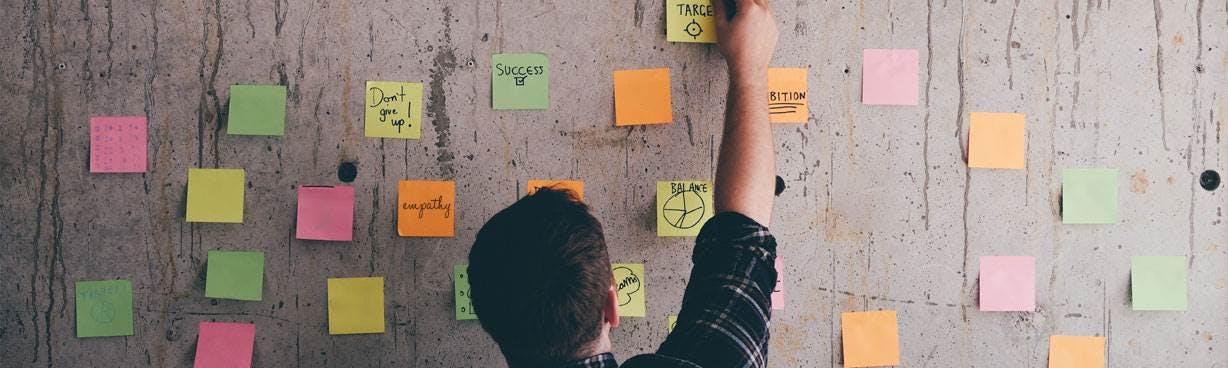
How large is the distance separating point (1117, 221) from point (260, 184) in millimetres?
1467

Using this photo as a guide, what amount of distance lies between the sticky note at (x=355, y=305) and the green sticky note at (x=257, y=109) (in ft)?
0.91

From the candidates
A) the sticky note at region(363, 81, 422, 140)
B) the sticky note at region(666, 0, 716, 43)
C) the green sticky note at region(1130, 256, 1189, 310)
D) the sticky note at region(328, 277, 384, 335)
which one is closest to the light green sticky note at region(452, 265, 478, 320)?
the sticky note at region(328, 277, 384, 335)

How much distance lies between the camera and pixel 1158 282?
133cm

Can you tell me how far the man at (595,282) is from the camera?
88cm

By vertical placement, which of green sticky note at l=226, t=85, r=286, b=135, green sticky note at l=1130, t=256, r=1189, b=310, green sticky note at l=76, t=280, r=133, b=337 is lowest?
green sticky note at l=76, t=280, r=133, b=337

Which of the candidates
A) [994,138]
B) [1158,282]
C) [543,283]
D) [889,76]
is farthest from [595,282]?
[1158,282]

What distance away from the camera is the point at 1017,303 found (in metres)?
1.33

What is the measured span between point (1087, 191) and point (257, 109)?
142 centimetres

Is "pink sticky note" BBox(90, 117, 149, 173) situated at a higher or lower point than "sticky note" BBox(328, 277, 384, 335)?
higher

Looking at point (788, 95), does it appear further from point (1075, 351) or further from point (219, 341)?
point (219, 341)

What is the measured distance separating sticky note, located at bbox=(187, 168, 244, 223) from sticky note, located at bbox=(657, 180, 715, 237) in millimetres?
709

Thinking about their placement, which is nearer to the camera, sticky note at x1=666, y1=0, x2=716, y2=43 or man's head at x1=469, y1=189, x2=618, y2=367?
man's head at x1=469, y1=189, x2=618, y2=367

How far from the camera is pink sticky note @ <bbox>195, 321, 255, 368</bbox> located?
4.28 ft

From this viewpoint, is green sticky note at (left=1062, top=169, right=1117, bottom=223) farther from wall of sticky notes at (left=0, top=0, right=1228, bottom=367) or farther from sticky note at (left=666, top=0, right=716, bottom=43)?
sticky note at (left=666, top=0, right=716, bottom=43)
